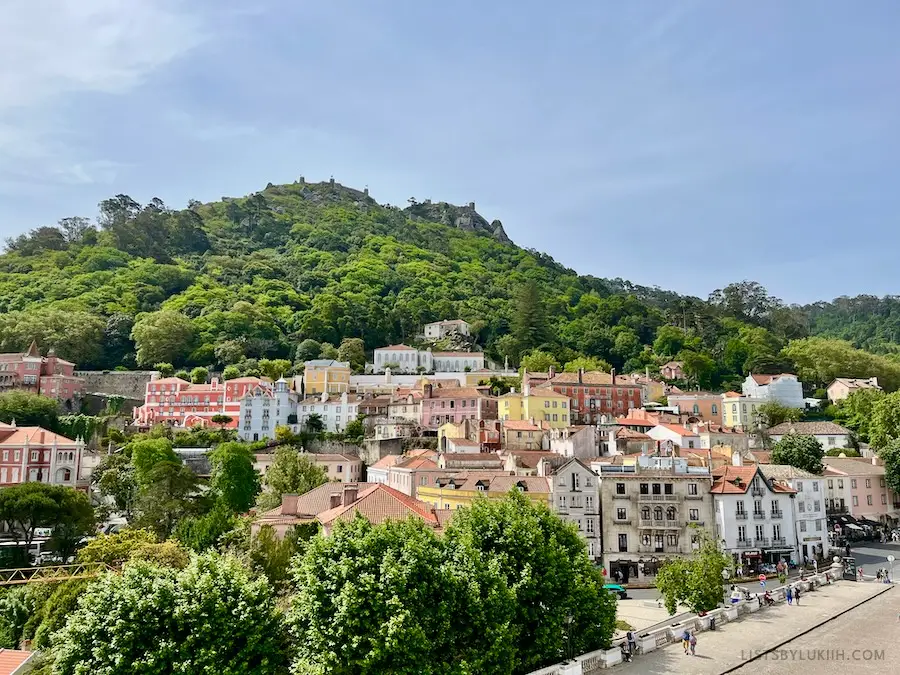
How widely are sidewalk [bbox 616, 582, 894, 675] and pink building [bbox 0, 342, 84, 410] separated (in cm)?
8069

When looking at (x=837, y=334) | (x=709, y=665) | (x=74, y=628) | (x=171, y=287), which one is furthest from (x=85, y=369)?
(x=837, y=334)

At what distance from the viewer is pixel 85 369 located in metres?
98.0

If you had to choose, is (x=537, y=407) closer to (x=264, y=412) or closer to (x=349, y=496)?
(x=264, y=412)

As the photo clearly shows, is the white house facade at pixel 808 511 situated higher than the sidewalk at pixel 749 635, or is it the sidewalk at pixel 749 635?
the white house facade at pixel 808 511

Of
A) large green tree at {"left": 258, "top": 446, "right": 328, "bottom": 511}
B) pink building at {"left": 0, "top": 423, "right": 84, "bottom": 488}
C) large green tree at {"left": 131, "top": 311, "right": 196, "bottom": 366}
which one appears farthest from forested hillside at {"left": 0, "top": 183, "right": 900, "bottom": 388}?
large green tree at {"left": 258, "top": 446, "right": 328, "bottom": 511}

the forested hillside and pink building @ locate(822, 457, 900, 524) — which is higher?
the forested hillside

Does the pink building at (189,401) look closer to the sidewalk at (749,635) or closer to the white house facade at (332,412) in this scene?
the white house facade at (332,412)

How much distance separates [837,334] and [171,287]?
464ft

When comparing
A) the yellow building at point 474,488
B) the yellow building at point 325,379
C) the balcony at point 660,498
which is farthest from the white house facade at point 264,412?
the balcony at point 660,498

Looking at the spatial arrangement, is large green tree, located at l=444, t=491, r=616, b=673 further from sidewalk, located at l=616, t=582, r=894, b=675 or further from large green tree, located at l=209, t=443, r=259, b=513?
large green tree, located at l=209, t=443, r=259, b=513

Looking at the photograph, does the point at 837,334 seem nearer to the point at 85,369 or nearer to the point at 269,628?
the point at 85,369

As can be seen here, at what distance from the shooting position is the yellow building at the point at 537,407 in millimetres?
72000

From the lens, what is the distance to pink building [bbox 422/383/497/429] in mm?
75500

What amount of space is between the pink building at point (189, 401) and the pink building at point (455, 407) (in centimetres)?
1977
